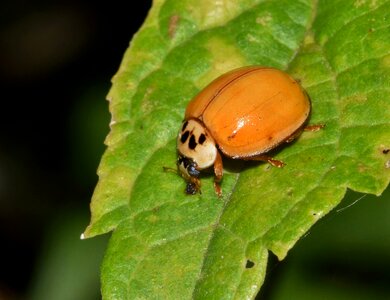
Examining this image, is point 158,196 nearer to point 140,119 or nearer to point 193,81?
point 140,119

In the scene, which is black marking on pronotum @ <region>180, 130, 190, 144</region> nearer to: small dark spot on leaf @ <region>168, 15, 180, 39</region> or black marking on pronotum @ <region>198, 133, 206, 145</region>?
black marking on pronotum @ <region>198, 133, 206, 145</region>

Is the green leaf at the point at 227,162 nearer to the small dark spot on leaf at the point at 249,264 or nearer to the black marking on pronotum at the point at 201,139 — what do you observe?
the small dark spot on leaf at the point at 249,264

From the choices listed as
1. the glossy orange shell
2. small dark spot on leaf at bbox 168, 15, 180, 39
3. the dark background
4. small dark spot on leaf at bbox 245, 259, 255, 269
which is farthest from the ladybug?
the dark background

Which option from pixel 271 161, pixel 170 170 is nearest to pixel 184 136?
pixel 170 170

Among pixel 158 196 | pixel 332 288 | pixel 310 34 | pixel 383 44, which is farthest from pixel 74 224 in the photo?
pixel 383 44

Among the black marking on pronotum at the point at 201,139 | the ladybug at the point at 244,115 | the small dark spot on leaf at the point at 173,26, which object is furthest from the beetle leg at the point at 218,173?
the small dark spot on leaf at the point at 173,26

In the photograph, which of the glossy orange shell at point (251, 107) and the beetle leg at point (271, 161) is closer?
the beetle leg at point (271, 161)

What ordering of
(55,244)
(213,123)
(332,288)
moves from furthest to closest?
1. (55,244)
2. (332,288)
3. (213,123)
